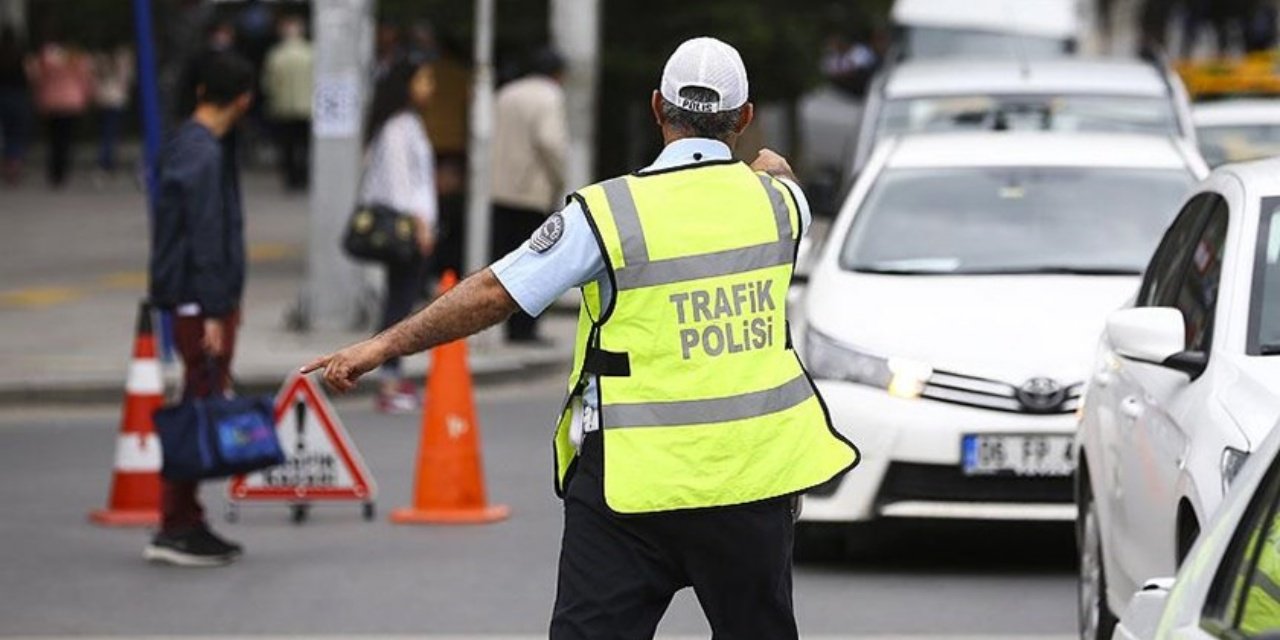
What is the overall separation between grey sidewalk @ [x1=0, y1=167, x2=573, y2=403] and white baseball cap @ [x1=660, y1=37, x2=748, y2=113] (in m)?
10.6

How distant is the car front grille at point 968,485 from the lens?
1020 centimetres

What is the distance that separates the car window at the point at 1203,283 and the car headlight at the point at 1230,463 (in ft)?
2.52

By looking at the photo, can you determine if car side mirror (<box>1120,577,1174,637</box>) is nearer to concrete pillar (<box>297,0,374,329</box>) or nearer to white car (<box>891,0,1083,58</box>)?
concrete pillar (<box>297,0,374,329</box>)

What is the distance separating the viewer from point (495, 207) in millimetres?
18703

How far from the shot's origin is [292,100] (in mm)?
34469

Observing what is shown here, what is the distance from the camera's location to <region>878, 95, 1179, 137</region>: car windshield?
51.2 ft

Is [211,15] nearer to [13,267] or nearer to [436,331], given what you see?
[13,267]

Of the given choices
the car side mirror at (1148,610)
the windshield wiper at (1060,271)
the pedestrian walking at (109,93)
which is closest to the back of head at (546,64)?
the windshield wiper at (1060,271)

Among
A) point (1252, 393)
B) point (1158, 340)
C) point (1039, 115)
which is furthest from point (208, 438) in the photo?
point (1039, 115)

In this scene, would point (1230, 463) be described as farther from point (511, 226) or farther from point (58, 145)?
point (58, 145)

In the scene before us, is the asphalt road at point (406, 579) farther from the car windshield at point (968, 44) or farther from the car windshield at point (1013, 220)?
the car windshield at point (968, 44)

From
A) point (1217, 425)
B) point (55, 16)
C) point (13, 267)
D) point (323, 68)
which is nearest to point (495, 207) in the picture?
point (323, 68)

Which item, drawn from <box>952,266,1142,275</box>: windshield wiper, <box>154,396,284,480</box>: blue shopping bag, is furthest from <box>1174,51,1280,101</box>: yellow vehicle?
<box>154,396,284,480</box>: blue shopping bag

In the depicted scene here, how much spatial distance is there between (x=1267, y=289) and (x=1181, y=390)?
0.46 metres
